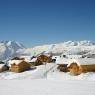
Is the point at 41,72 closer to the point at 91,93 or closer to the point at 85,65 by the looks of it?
the point at 85,65

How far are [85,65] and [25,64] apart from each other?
2047 centimetres

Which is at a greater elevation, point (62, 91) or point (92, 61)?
point (92, 61)

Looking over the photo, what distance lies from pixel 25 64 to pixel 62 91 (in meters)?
54.0

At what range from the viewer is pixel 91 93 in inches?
614

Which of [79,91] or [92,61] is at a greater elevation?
[92,61]

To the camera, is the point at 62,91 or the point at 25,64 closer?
the point at 62,91

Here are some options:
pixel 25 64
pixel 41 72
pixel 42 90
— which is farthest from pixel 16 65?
pixel 42 90

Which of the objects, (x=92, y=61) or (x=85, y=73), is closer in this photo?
(x=85, y=73)

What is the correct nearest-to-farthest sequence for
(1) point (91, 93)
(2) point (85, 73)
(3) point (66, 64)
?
(1) point (91, 93) < (2) point (85, 73) < (3) point (66, 64)

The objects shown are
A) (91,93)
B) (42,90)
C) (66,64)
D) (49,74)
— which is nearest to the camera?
(91,93)

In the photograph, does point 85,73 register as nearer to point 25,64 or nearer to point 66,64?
point 66,64

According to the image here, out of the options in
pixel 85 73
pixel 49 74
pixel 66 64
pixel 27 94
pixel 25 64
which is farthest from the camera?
pixel 25 64

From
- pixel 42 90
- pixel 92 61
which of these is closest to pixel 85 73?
pixel 92 61

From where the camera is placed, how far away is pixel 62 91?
55.2 feet
